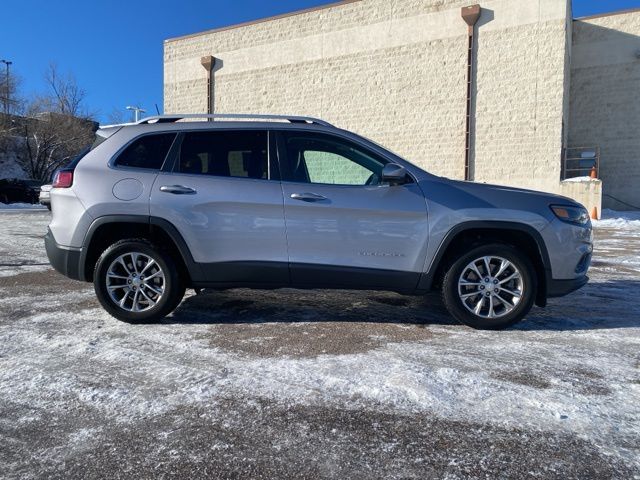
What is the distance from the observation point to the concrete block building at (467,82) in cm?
2092

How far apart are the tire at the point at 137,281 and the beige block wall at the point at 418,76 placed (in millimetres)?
20115

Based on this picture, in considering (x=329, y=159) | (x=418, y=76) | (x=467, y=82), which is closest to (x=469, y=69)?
(x=467, y=82)

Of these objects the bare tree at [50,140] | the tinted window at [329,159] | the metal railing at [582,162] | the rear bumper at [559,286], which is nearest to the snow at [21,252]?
the tinted window at [329,159]

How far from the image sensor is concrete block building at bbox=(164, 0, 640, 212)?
68.6 feet

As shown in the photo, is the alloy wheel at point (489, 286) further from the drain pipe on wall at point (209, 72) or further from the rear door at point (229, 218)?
the drain pipe on wall at point (209, 72)

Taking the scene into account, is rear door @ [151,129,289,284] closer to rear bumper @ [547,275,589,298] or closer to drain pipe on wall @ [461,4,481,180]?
rear bumper @ [547,275,589,298]

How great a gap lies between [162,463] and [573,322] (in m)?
4.03

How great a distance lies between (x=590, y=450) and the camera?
2.39m

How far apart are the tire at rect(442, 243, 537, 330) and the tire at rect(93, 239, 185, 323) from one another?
2.53 meters

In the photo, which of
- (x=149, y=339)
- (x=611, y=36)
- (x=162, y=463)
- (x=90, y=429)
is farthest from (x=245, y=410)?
(x=611, y=36)

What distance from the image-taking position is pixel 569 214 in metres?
4.45

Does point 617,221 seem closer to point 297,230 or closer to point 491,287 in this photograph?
point 491,287

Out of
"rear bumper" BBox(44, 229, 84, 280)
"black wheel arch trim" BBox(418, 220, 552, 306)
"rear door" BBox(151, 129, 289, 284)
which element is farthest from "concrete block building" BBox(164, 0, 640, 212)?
"rear bumper" BBox(44, 229, 84, 280)

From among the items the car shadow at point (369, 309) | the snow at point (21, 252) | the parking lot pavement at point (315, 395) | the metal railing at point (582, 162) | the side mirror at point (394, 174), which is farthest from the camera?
the metal railing at point (582, 162)
